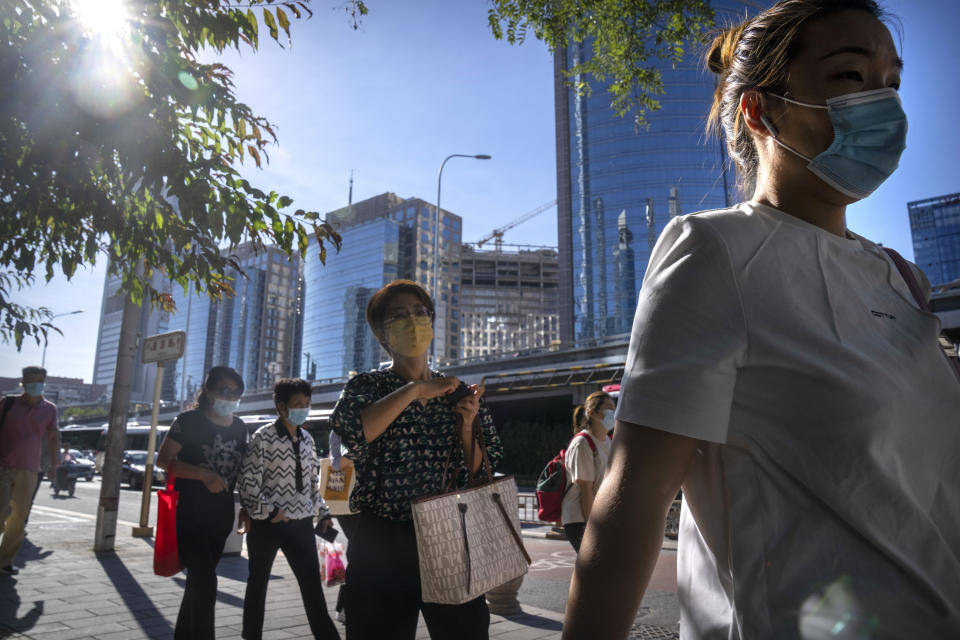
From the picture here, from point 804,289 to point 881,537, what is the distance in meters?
0.36

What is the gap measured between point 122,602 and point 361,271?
136936 mm

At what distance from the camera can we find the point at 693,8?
6.68 metres

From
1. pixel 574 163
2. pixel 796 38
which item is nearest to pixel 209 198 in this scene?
pixel 796 38

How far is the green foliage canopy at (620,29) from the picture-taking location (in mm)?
6727

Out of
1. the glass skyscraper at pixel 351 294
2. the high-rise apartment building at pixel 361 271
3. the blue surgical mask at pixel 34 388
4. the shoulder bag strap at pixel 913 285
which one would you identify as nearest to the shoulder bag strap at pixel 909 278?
the shoulder bag strap at pixel 913 285

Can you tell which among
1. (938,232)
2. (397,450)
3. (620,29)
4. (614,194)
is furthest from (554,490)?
(938,232)

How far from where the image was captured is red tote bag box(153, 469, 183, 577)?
451 cm

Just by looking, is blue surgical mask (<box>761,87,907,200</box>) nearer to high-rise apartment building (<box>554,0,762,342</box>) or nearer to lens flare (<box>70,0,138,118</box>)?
A: lens flare (<box>70,0,138,118</box>)

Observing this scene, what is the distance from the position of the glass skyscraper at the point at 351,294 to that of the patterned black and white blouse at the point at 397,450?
13354 cm

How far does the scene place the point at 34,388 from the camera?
755 cm

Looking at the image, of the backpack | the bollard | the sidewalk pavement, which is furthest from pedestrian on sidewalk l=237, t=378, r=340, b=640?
the backpack

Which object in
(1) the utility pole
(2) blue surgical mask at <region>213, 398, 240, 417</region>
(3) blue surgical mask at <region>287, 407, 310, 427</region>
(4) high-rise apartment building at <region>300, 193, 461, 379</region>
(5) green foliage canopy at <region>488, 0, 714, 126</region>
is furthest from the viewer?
(4) high-rise apartment building at <region>300, 193, 461, 379</region>

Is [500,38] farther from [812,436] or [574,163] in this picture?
[574,163]

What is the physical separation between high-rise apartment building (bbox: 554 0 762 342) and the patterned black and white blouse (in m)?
97.5
